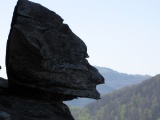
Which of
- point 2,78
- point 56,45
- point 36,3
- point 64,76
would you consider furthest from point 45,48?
point 2,78

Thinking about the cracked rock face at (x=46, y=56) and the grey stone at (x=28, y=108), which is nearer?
the grey stone at (x=28, y=108)

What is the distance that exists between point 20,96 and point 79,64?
3.75 m

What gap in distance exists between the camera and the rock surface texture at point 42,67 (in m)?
15.7

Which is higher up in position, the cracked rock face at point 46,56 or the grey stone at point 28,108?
the cracked rock face at point 46,56

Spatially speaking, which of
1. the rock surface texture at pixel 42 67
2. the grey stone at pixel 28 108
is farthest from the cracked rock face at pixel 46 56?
the grey stone at pixel 28 108

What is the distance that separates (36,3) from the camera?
1762cm

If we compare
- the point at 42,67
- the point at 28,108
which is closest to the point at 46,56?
the point at 42,67

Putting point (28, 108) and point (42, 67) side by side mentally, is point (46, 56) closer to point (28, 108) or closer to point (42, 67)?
point (42, 67)

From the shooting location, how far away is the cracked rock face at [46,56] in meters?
15.7

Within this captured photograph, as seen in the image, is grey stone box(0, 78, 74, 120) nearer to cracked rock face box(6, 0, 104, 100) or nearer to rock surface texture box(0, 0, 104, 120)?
rock surface texture box(0, 0, 104, 120)

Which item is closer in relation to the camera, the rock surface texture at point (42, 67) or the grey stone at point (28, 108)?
the grey stone at point (28, 108)

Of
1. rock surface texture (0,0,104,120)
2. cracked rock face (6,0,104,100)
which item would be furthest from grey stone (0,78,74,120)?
cracked rock face (6,0,104,100)

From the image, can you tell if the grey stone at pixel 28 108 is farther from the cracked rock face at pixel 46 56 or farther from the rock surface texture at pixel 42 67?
the cracked rock face at pixel 46 56

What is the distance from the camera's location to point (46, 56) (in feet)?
52.5
